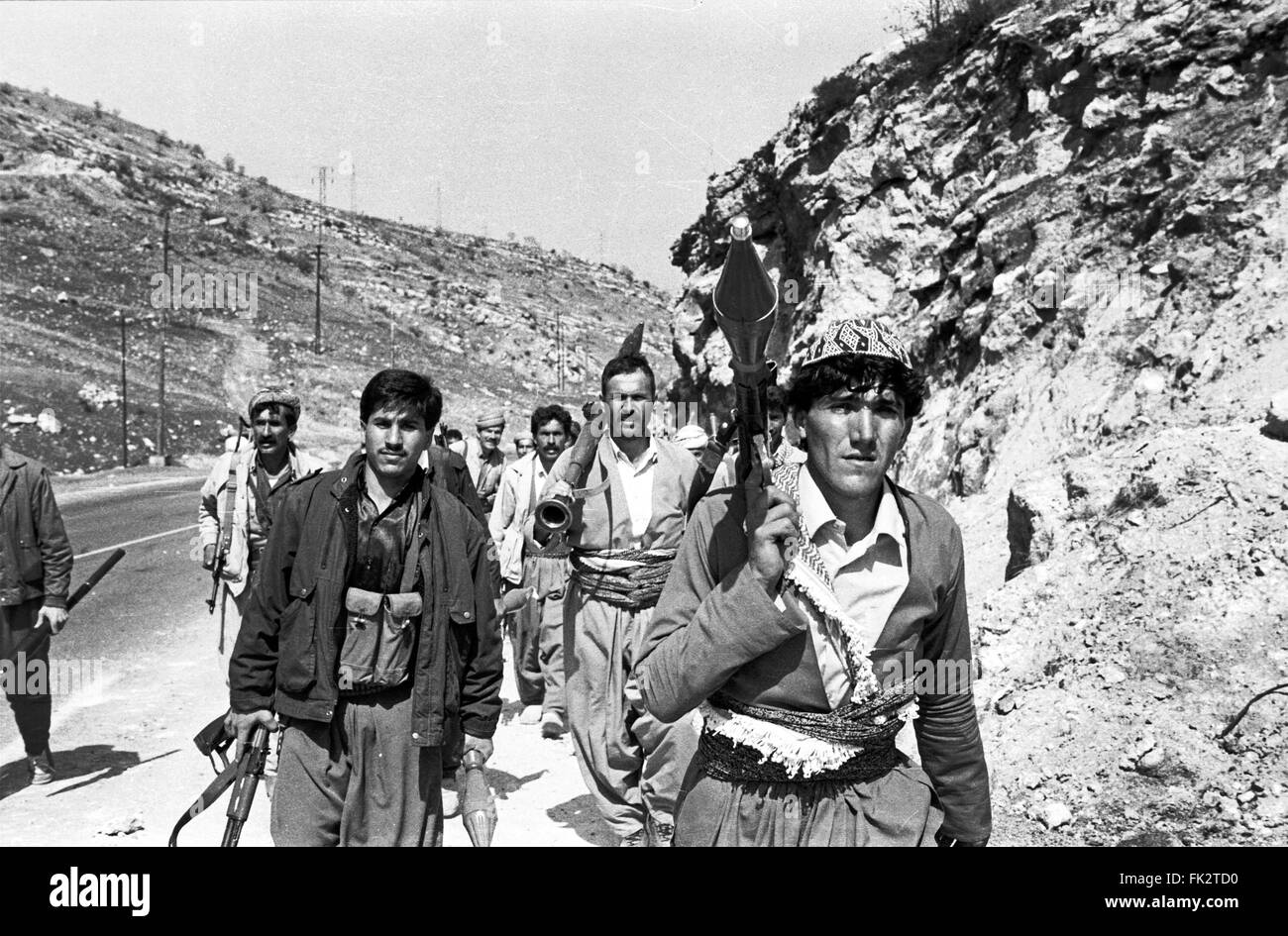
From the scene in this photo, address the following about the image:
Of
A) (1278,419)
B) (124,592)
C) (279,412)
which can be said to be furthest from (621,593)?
(124,592)

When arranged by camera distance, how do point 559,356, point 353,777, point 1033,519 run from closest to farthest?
point 353,777 < point 1033,519 < point 559,356

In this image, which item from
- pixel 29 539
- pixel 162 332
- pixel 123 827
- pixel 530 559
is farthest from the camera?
pixel 162 332

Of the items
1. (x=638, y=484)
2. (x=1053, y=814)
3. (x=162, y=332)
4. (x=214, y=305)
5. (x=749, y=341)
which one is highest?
(x=214, y=305)

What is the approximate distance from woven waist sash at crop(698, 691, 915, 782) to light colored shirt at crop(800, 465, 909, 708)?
0.06 metres

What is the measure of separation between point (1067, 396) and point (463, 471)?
4.81 metres

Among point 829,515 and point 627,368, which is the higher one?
point 627,368

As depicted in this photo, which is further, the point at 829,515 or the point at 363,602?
the point at 363,602

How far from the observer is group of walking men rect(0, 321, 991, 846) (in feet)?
8.09

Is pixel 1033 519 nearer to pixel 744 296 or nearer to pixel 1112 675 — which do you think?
pixel 1112 675

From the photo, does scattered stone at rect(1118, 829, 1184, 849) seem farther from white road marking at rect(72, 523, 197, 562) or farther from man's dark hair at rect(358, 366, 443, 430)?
white road marking at rect(72, 523, 197, 562)

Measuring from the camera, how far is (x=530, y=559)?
8.37 m

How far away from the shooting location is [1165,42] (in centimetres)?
990

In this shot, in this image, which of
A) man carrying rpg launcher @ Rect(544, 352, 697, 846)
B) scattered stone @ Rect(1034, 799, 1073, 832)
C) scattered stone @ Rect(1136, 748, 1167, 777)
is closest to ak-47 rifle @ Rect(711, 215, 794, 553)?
man carrying rpg launcher @ Rect(544, 352, 697, 846)

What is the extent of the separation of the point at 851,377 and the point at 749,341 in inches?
22.0
